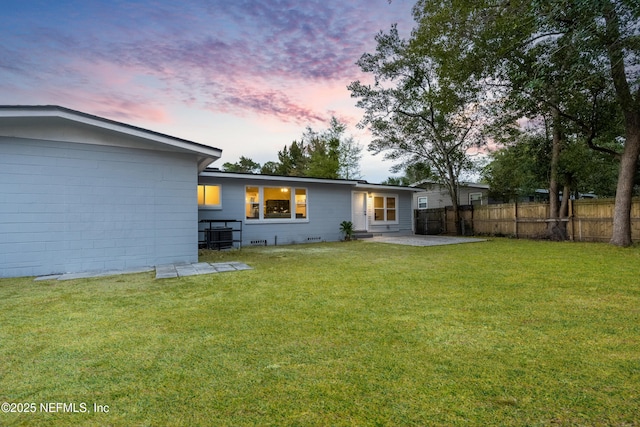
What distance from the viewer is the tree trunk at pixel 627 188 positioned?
8906 mm

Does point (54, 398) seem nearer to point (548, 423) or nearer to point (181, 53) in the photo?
point (548, 423)

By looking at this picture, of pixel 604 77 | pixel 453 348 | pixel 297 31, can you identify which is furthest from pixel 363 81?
pixel 453 348

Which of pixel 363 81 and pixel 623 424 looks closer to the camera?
pixel 623 424

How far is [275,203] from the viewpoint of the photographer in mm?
11664

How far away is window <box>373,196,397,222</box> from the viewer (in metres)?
15.0

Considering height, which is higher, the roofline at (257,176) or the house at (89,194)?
the roofline at (257,176)

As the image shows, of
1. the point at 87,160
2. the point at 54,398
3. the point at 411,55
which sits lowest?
the point at 54,398

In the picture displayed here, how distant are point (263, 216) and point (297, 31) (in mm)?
6334

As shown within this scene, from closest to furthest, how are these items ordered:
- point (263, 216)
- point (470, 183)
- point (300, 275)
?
point (300, 275) < point (263, 216) < point (470, 183)

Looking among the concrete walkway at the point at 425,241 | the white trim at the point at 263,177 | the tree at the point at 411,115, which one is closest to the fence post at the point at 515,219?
the concrete walkway at the point at 425,241

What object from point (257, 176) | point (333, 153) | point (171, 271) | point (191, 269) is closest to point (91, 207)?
point (171, 271)

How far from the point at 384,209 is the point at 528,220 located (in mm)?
6012

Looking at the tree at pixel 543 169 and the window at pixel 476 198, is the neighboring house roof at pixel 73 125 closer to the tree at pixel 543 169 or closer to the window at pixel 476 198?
the tree at pixel 543 169

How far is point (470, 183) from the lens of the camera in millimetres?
20344
